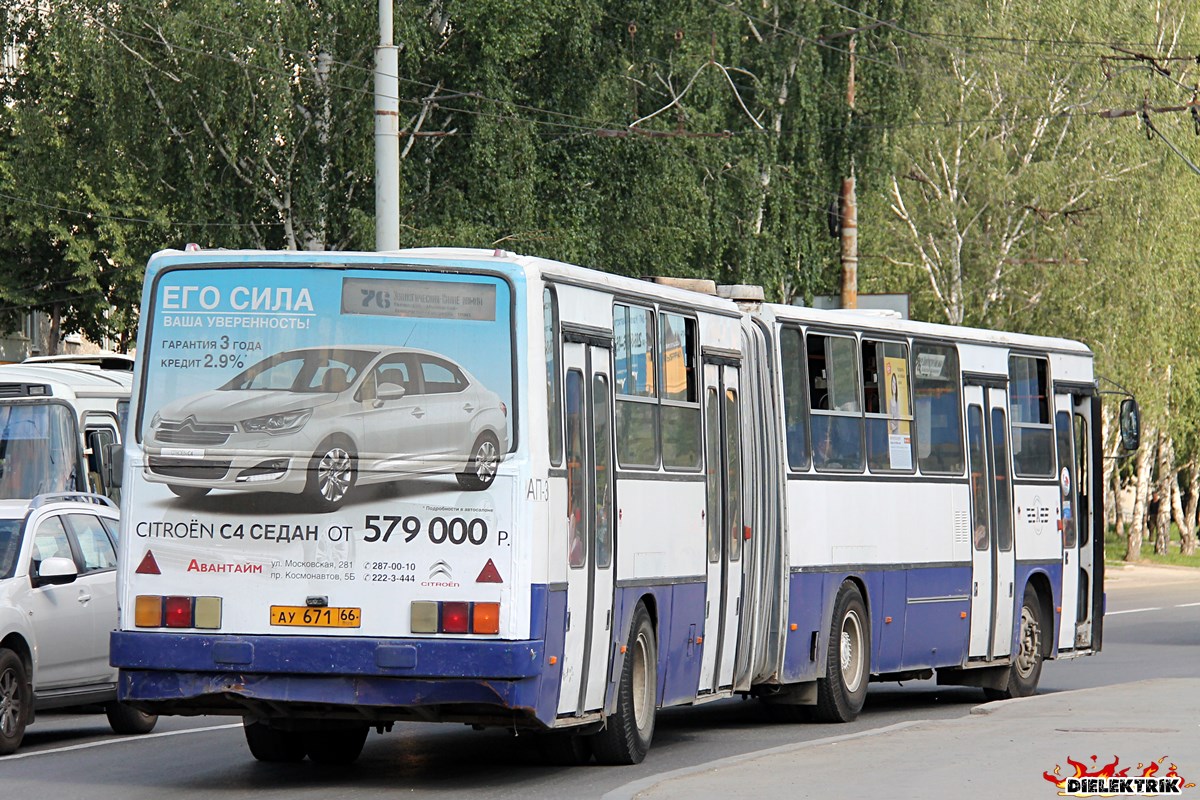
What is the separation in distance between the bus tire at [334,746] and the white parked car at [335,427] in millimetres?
2451

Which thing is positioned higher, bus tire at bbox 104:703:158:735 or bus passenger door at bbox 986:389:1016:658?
bus passenger door at bbox 986:389:1016:658

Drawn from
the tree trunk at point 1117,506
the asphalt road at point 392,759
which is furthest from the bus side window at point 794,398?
the tree trunk at point 1117,506

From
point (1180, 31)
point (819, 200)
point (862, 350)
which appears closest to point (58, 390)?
point (862, 350)

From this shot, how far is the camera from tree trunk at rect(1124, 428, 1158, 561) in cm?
5356

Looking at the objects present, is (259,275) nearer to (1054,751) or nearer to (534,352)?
(534,352)

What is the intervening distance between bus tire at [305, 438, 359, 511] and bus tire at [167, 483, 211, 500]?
634mm

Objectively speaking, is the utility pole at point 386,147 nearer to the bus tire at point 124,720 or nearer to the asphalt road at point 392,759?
the asphalt road at point 392,759

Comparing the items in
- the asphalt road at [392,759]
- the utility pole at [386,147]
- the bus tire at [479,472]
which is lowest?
the asphalt road at [392,759]

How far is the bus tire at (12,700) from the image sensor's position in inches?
557

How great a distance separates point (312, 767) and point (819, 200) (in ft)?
102

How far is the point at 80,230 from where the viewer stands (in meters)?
47.0

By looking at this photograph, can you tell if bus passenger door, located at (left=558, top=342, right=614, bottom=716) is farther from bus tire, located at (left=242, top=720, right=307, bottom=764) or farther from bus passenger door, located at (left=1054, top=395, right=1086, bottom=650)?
bus passenger door, located at (left=1054, top=395, right=1086, bottom=650)

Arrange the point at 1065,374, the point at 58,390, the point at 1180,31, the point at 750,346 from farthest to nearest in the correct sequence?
the point at 1180,31 → the point at 58,390 → the point at 1065,374 → the point at 750,346

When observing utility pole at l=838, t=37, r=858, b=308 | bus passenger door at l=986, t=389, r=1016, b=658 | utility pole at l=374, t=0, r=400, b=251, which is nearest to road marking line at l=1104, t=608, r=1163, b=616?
utility pole at l=838, t=37, r=858, b=308
